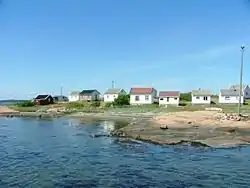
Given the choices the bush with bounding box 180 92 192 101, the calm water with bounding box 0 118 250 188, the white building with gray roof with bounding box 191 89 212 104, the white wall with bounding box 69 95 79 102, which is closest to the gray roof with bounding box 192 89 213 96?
the white building with gray roof with bounding box 191 89 212 104

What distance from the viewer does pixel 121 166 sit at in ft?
84.5

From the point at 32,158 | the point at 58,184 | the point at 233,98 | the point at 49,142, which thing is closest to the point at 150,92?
the point at 233,98

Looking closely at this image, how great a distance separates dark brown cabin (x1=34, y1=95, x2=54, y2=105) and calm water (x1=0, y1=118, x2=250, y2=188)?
8481 centimetres

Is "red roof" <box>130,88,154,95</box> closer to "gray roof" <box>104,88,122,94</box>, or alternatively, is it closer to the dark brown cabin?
"gray roof" <box>104,88,122,94</box>

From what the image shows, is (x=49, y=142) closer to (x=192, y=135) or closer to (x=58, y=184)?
(x=192, y=135)

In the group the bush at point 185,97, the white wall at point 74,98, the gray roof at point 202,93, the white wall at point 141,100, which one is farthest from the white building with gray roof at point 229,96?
the white wall at point 74,98

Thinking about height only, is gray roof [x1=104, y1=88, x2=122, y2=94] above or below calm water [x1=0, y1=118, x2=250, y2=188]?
above

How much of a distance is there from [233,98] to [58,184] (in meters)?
93.1

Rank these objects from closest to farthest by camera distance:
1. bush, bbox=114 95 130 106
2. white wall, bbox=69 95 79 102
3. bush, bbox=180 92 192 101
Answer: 1. bush, bbox=114 95 130 106
2. bush, bbox=180 92 192 101
3. white wall, bbox=69 95 79 102

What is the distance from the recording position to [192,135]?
40.7 meters

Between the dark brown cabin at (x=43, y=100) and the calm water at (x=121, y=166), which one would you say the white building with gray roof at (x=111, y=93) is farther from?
the calm water at (x=121, y=166)

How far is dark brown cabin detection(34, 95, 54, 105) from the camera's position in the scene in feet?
396

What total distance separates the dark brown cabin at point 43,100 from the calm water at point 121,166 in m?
84.8

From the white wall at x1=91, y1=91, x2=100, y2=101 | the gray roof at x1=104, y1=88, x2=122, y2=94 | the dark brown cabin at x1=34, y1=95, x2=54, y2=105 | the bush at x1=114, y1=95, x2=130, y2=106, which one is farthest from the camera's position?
the white wall at x1=91, y1=91, x2=100, y2=101
